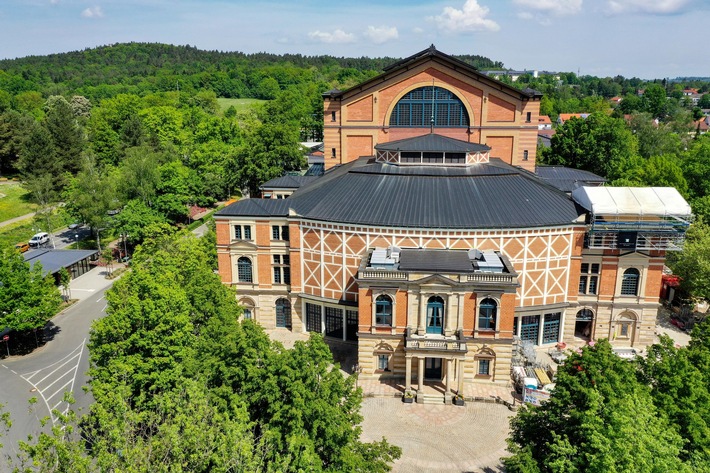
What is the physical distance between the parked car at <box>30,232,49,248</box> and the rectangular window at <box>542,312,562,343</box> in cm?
6707

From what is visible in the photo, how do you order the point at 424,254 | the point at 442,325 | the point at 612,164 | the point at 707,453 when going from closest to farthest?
the point at 707,453 < the point at 442,325 < the point at 424,254 < the point at 612,164

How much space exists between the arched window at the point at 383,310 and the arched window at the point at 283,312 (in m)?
12.7

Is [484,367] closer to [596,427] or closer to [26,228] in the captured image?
[596,427]

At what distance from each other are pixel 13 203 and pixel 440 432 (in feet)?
294

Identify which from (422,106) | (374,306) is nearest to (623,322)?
(374,306)

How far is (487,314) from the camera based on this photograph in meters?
38.4

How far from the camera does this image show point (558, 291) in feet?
147

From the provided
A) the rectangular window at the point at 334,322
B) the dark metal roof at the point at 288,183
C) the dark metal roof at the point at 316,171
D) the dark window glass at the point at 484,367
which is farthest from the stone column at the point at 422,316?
the dark metal roof at the point at 316,171

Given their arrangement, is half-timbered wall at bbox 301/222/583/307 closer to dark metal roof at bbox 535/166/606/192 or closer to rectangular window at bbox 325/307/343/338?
rectangular window at bbox 325/307/343/338

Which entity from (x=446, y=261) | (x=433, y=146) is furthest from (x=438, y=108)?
(x=446, y=261)

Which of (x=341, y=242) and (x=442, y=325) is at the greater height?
(x=341, y=242)

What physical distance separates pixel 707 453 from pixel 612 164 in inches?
2653

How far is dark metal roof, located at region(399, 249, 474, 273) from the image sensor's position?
125ft

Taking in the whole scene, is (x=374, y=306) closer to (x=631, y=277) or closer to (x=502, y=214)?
(x=502, y=214)
